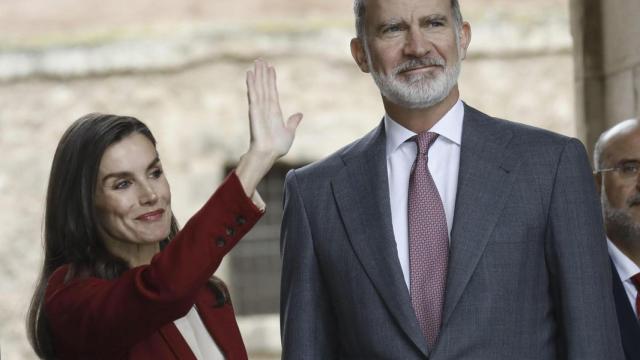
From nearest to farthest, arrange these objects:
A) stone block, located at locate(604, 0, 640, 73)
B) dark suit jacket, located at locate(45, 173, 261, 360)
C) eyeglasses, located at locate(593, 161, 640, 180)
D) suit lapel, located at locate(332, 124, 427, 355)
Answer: dark suit jacket, located at locate(45, 173, 261, 360) → suit lapel, located at locate(332, 124, 427, 355) → eyeglasses, located at locate(593, 161, 640, 180) → stone block, located at locate(604, 0, 640, 73)

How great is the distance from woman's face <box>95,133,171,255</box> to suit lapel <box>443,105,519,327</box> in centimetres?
60

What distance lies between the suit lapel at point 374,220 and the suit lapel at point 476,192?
92mm

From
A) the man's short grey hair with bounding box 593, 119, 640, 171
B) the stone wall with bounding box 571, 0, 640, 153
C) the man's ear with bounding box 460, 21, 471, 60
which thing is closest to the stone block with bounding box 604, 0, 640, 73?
the stone wall with bounding box 571, 0, 640, 153

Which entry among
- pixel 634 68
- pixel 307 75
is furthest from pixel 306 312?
pixel 307 75

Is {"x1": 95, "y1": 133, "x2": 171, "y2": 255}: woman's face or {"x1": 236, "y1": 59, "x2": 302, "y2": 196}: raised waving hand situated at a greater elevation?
{"x1": 236, "y1": 59, "x2": 302, "y2": 196}: raised waving hand

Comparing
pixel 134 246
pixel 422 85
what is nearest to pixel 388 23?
pixel 422 85

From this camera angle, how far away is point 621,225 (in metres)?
3.10

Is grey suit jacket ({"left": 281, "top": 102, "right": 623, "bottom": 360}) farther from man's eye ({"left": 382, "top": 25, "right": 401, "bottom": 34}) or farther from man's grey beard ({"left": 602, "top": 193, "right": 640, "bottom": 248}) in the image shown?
man's grey beard ({"left": 602, "top": 193, "right": 640, "bottom": 248})

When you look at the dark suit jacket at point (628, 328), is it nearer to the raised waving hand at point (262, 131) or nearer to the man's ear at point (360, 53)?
the man's ear at point (360, 53)

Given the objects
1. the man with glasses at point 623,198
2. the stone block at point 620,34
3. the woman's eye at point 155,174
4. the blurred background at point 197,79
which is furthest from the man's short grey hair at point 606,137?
the blurred background at point 197,79

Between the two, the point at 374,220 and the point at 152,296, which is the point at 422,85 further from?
the point at 152,296

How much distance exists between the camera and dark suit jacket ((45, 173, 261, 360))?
2.42m

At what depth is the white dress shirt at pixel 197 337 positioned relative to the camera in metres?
2.67

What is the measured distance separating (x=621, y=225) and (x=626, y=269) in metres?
0.13
